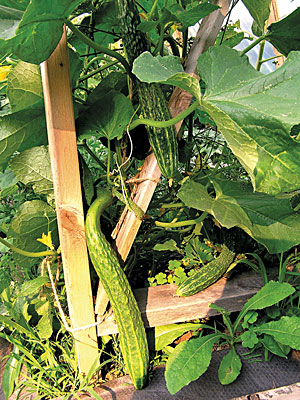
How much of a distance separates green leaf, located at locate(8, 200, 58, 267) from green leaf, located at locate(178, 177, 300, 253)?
43 centimetres

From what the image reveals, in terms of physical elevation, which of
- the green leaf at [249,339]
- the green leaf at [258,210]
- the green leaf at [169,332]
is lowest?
the green leaf at [169,332]

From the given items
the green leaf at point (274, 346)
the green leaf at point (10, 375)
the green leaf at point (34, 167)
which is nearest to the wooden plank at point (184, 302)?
the green leaf at point (274, 346)

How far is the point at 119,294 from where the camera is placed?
1.02 meters

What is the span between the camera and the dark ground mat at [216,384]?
3.59 feet

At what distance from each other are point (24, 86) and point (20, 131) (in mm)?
123

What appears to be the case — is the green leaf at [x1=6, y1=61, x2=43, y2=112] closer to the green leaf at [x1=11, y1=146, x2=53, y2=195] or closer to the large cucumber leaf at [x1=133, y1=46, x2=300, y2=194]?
the green leaf at [x1=11, y1=146, x2=53, y2=195]

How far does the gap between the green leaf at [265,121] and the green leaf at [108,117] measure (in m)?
0.28

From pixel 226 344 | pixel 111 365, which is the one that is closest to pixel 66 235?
pixel 111 365

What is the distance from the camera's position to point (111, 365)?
1231 mm

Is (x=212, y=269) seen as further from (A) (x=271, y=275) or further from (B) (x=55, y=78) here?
(B) (x=55, y=78)

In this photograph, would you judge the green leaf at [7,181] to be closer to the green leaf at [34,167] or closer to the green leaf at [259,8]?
the green leaf at [34,167]

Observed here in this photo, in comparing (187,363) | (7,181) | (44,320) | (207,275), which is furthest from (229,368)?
(7,181)

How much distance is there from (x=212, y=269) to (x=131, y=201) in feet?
1.38

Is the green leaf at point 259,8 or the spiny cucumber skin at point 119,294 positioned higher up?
the green leaf at point 259,8
